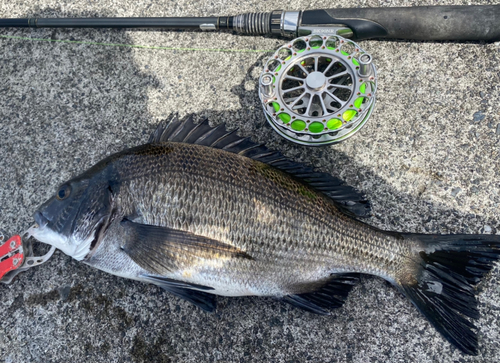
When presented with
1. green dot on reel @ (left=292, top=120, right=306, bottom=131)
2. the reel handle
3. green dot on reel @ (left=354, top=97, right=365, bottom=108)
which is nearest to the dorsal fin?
green dot on reel @ (left=292, top=120, right=306, bottom=131)

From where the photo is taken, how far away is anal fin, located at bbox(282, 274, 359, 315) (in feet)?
6.07

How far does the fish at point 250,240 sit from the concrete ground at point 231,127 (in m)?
0.20

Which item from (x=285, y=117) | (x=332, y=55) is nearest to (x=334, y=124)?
(x=285, y=117)

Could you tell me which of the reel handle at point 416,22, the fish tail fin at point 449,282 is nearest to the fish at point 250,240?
the fish tail fin at point 449,282

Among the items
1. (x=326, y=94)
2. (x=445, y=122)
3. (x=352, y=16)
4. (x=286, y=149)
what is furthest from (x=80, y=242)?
(x=445, y=122)

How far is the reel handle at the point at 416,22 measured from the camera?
6.45 ft

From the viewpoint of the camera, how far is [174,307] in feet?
6.75

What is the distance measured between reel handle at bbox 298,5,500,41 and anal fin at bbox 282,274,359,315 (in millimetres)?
1401

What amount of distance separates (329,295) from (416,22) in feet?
5.28

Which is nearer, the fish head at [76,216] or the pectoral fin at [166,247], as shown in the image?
the pectoral fin at [166,247]

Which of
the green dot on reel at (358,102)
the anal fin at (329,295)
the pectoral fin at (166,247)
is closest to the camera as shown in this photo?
the pectoral fin at (166,247)

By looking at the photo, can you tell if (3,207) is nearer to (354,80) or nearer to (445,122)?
(354,80)

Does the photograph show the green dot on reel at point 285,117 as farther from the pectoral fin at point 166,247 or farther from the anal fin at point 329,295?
the anal fin at point 329,295

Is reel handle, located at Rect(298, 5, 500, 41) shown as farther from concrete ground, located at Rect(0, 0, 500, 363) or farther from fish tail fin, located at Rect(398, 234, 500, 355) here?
fish tail fin, located at Rect(398, 234, 500, 355)
